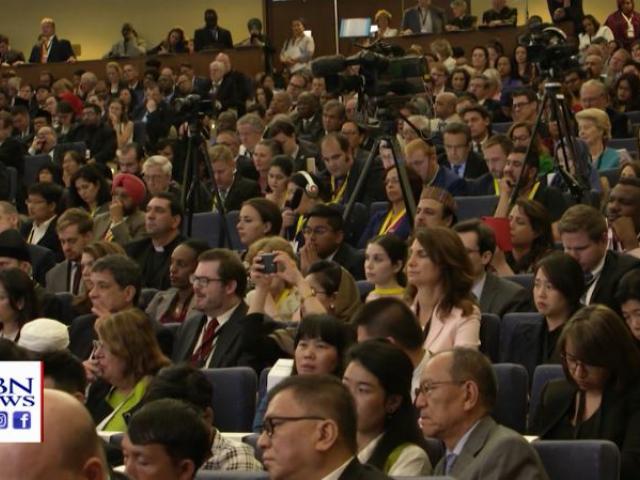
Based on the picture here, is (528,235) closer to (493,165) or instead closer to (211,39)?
(493,165)

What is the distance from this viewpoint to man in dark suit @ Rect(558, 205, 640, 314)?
5973mm

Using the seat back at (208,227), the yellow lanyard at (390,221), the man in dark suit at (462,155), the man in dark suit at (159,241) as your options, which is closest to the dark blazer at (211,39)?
the man in dark suit at (462,155)

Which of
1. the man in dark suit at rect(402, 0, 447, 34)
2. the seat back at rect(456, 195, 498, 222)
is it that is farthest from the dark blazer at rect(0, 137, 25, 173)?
the man in dark suit at rect(402, 0, 447, 34)

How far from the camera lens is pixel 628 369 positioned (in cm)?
459

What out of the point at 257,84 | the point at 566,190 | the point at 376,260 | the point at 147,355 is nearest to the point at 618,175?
the point at 566,190

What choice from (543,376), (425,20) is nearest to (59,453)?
(543,376)

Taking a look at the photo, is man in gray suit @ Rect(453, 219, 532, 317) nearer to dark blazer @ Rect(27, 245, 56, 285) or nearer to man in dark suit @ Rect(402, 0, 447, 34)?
dark blazer @ Rect(27, 245, 56, 285)

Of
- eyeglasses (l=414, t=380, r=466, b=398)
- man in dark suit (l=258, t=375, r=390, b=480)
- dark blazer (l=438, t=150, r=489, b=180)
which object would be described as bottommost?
dark blazer (l=438, t=150, r=489, b=180)

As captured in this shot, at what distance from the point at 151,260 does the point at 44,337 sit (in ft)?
6.98

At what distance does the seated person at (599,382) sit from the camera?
180 inches

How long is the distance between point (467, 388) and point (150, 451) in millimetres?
943

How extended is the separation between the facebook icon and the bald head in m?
0.02

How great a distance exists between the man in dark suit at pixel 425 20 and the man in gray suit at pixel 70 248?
8.84 meters

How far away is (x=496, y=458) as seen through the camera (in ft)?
13.3
